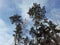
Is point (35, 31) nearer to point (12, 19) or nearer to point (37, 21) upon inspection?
point (37, 21)

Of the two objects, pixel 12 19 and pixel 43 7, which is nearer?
pixel 43 7

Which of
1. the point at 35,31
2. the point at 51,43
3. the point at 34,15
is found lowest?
the point at 51,43

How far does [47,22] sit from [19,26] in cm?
1087

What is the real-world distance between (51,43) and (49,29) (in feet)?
15.3

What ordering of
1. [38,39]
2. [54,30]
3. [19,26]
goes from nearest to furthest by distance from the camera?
[38,39] → [54,30] → [19,26]

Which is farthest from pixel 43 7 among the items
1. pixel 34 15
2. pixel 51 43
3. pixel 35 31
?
pixel 51 43

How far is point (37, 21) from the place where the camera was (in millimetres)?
57125

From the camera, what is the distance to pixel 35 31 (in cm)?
5766

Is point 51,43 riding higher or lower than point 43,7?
lower

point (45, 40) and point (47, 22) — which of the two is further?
point (47, 22)

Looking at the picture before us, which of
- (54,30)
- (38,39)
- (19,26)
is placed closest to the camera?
(38,39)

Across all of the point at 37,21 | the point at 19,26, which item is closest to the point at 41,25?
the point at 37,21

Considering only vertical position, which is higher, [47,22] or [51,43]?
[47,22]

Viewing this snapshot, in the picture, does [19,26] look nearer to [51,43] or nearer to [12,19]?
[12,19]
